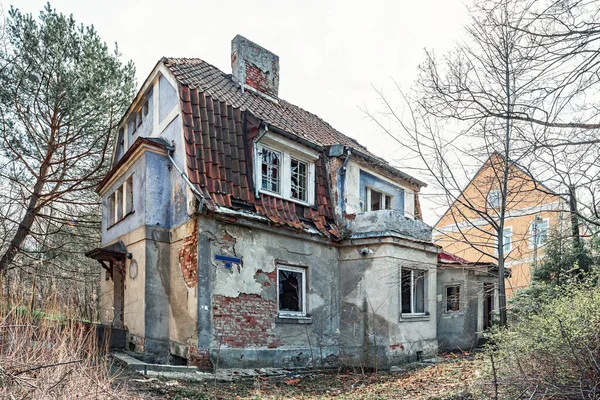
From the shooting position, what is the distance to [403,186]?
16.5 meters

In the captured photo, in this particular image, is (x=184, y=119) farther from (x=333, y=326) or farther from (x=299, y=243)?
(x=333, y=326)

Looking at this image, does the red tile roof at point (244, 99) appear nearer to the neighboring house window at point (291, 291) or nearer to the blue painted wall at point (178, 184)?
the blue painted wall at point (178, 184)

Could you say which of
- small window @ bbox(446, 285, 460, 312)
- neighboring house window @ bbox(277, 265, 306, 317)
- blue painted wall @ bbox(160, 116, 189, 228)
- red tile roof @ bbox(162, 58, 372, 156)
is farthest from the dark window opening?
small window @ bbox(446, 285, 460, 312)

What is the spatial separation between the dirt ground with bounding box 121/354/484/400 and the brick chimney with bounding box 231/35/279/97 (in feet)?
30.1

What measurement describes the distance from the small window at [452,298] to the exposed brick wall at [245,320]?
8.54m

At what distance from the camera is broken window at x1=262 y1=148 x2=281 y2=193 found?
1199 centimetres

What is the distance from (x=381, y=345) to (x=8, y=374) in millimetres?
9296

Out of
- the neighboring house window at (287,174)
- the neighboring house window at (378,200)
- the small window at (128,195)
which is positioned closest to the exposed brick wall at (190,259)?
the neighboring house window at (287,174)

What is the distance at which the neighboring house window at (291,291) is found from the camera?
11.6m

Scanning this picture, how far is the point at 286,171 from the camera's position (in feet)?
40.6

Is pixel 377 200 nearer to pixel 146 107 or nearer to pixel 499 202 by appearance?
pixel 499 202

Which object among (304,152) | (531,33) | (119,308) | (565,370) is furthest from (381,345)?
(531,33)

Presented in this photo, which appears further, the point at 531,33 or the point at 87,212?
the point at 87,212

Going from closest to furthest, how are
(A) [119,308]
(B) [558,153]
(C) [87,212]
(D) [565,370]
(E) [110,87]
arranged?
(D) [565,370], (B) [558,153], (A) [119,308], (E) [110,87], (C) [87,212]
